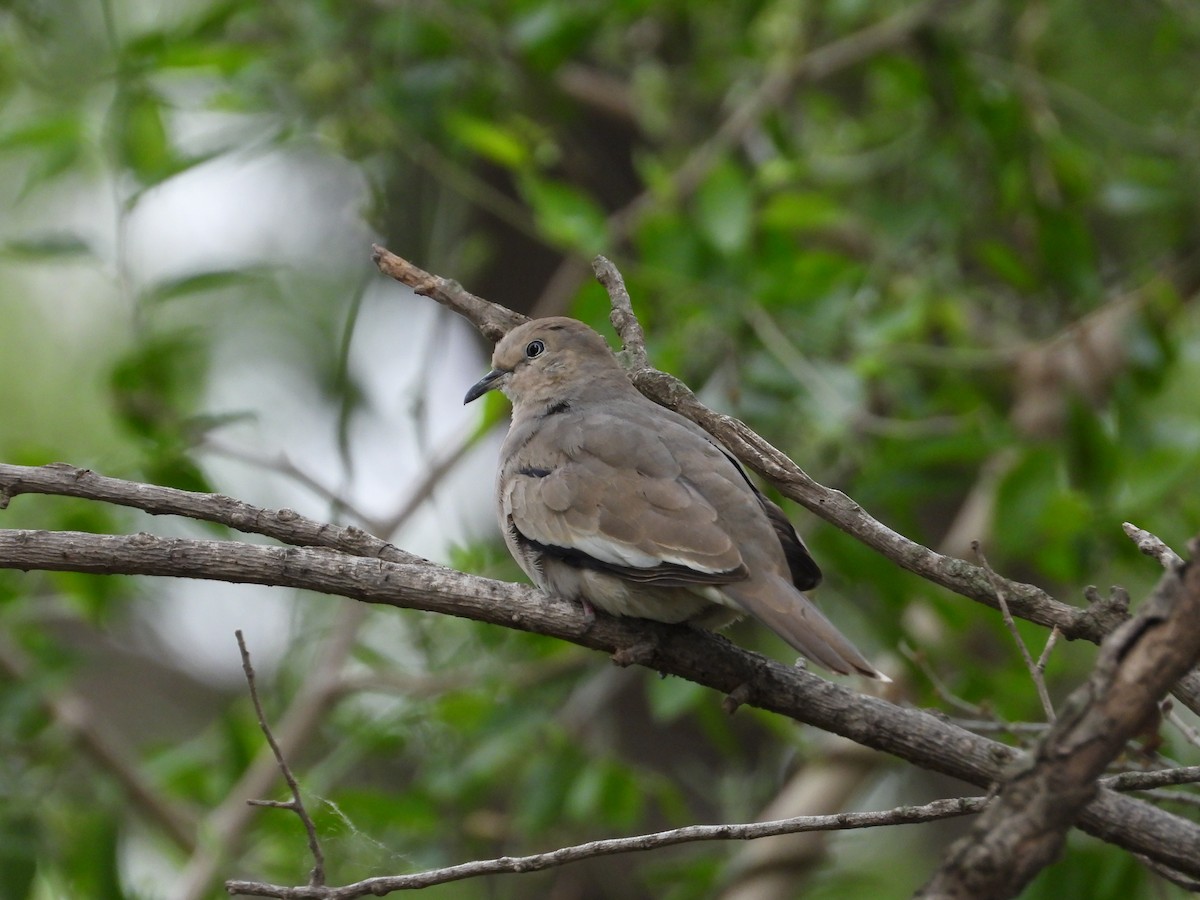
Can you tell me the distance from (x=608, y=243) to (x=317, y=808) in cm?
267

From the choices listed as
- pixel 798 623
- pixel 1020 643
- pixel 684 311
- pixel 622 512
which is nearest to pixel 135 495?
pixel 622 512

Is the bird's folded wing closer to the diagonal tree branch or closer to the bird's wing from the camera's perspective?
the bird's wing

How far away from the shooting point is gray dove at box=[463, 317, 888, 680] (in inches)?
118

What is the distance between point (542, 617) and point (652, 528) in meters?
0.47

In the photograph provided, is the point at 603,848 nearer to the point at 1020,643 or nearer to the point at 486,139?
the point at 1020,643

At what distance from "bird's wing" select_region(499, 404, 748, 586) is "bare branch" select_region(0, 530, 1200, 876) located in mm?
228

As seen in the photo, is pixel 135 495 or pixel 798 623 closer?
pixel 135 495

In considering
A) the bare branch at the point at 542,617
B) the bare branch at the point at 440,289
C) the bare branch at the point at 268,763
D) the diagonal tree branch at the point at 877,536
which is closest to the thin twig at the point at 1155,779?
the bare branch at the point at 542,617

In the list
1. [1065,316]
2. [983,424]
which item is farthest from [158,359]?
[1065,316]

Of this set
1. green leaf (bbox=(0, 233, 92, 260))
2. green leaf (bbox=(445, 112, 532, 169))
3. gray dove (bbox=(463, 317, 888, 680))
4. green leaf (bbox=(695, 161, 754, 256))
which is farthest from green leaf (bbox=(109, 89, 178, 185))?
green leaf (bbox=(695, 161, 754, 256))

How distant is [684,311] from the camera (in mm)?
5008

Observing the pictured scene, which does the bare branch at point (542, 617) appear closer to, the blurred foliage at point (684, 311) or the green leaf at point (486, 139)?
the blurred foliage at point (684, 311)

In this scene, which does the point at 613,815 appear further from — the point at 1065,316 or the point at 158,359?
the point at 1065,316

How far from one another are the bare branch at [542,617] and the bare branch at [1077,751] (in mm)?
682
